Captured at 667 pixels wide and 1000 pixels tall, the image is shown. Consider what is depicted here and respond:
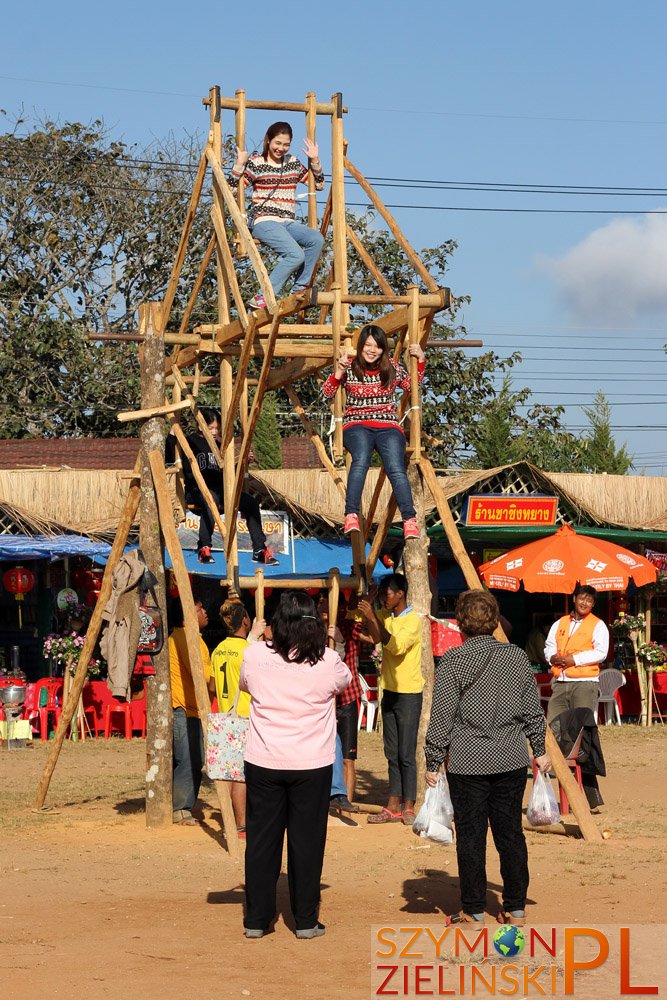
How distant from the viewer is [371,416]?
392 inches

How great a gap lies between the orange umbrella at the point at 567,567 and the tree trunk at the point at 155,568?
7.16 m

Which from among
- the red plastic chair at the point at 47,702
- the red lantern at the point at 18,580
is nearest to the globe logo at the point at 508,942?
the red plastic chair at the point at 47,702

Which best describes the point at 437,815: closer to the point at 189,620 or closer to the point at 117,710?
the point at 189,620

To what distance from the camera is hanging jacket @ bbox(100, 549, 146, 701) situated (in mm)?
10672

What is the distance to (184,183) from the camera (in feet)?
A: 105

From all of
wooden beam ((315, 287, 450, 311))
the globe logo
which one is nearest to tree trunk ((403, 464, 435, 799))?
wooden beam ((315, 287, 450, 311))

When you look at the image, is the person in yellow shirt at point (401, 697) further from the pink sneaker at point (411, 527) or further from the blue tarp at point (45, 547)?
the blue tarp at point (45, 547)

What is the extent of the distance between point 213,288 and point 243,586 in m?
20.3

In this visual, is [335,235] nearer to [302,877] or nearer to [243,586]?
[243,586]

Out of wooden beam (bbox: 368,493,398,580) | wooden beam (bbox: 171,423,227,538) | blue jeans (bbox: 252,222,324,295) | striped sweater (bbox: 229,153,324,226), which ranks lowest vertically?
wooden beam (bbox: 368,493,398,580)

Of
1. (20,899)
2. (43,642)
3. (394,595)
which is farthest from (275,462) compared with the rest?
(20,899)

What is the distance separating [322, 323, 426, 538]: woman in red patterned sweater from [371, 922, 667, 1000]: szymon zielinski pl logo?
133 inches

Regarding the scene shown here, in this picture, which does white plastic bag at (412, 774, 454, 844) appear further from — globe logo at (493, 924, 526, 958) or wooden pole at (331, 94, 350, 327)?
wooden pole at (331, 94, 350, 327)

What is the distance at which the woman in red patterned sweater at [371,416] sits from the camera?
9.80 metres
